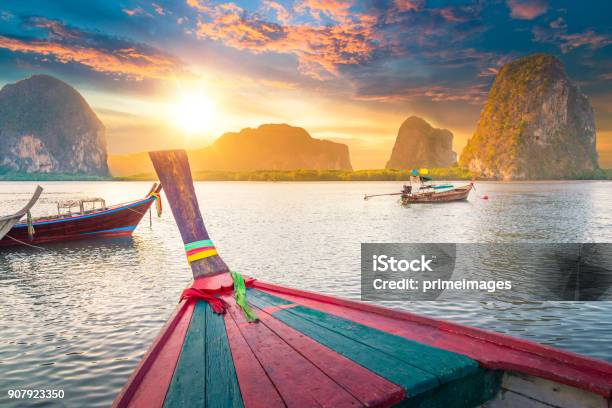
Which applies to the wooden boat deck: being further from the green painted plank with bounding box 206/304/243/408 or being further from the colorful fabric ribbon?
the colorful fabric ribbon

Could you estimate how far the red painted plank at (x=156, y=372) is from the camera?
291 centimetres

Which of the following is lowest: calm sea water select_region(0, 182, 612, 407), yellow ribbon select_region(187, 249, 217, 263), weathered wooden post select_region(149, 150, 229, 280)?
calm sea water select_region(0, 182, 612, 407)

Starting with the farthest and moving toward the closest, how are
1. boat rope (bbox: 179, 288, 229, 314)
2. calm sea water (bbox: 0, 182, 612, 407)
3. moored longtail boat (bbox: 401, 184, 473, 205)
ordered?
moored longtail boat (bbox: 401, 184, 473, 205)
calm sea water (bbox: 0, 182, 612, 407)
boat rope (bbox: 179, 288, 229, 314)

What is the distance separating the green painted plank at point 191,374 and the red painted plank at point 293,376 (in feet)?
1.56

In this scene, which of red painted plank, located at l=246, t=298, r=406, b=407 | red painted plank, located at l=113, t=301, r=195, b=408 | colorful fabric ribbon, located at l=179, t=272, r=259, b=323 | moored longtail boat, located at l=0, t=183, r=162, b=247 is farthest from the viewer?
moored longtail boat, located at l=0, t=183, r=162, b=247

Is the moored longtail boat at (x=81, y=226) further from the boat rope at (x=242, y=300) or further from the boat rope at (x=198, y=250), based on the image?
the boat rope at (x=242, y=300)

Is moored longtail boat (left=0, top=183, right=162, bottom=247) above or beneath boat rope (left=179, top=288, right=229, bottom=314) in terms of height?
beneath

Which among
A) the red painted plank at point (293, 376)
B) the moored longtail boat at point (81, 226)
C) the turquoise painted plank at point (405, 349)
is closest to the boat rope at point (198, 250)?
the turquoise painted plank at point (405, 349)

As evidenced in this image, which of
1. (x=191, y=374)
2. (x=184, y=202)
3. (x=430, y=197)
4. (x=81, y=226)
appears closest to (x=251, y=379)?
(x=191, y=374)

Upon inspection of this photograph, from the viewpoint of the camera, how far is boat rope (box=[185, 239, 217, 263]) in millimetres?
6285

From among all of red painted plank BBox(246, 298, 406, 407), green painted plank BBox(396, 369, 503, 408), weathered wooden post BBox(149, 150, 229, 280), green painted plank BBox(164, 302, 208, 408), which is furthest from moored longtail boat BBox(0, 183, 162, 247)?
green painted plank BBox(396, 369, 503, 408)

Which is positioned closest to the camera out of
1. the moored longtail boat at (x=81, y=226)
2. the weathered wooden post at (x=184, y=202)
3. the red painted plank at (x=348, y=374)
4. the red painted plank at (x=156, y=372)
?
the red painted plank at (x=348, y=374)

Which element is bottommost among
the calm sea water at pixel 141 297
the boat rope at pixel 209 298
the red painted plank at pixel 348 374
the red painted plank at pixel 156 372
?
the calm sea water at pixel 141 297

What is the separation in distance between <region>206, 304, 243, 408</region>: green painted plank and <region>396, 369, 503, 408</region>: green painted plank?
1.18 m
